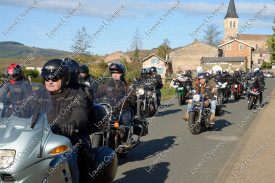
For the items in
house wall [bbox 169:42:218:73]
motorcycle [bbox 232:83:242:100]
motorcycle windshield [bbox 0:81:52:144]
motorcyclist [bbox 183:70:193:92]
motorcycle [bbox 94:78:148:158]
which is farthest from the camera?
house wall [bbox 169:42:218:73]

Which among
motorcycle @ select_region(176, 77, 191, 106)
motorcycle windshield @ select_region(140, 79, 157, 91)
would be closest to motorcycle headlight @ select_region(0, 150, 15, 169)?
motorcycle windshield @ select_region(140, 79, 157, 91)

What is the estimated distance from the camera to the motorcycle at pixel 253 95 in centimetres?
1700

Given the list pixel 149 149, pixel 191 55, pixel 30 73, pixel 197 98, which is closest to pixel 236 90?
pixel 197 98

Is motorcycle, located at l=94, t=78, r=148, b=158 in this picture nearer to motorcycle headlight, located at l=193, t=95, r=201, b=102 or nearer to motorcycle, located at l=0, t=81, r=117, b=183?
motorcycle, located at l=0, t=81, r=117, b=183

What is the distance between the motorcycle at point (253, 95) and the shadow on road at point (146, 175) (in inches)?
433

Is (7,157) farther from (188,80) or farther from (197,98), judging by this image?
(188,80)

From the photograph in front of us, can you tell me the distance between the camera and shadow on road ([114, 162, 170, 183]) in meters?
6.02

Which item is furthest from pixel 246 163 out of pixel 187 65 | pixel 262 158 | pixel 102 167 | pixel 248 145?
pixel 187 65

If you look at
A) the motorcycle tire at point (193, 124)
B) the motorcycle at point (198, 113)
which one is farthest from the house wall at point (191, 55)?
the motorcycle tire at point (193, 124)

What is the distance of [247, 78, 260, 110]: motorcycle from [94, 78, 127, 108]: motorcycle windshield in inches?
437

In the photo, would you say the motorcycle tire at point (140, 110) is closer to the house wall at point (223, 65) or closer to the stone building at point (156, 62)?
the house wall at point (223, 65)

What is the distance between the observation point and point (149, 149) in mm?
8461

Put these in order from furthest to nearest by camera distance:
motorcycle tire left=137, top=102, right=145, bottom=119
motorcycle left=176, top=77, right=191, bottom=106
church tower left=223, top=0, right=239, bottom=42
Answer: church tower left=223, top=0, right=239, bottom=42 < motorcycle left=176, top=77, right=191, bottom=106 < motorcycle tire left=137, top=102, right=145, bottom=119

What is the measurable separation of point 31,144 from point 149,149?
540cm
